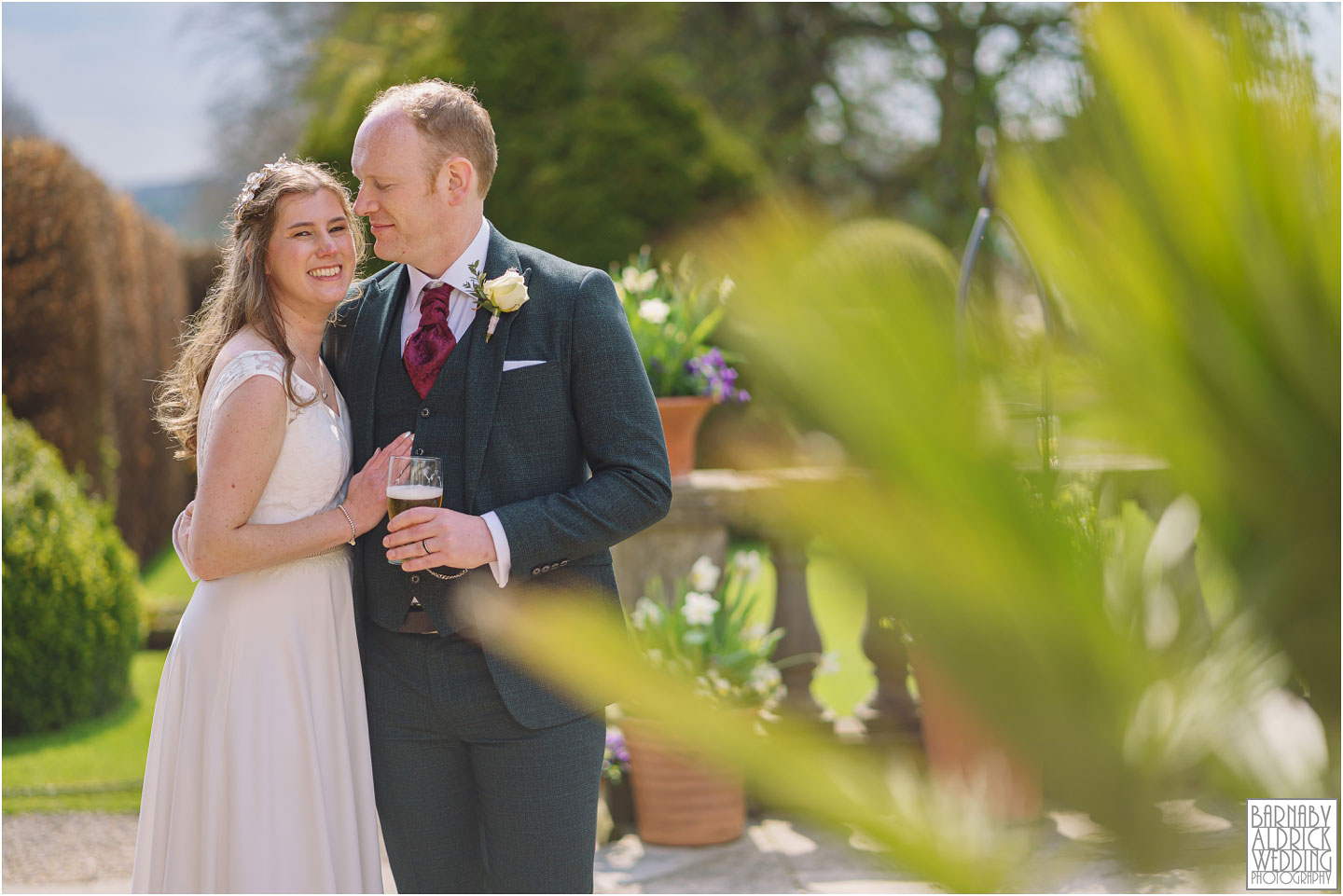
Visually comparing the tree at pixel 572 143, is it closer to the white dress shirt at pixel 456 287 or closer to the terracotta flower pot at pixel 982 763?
the white dress shirt at pixel 456 287

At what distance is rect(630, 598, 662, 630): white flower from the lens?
3.98 metres

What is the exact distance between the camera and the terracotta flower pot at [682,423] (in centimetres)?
417

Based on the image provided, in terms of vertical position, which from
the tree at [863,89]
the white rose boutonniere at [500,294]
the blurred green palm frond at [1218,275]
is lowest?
the blurred green palm frond at [1218,275]

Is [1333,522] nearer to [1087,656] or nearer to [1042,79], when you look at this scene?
[1087,656]

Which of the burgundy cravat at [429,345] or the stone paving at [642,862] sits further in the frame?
the stone paving at [642,862]

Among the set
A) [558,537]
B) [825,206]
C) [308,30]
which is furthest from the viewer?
[308,30]

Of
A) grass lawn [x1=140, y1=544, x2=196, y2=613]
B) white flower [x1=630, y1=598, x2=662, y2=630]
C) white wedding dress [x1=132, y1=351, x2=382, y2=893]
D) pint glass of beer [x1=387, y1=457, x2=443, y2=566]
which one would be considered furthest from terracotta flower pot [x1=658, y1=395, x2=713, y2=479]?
grass lawn [x1=140, y1=544, x2=196, y2=613]

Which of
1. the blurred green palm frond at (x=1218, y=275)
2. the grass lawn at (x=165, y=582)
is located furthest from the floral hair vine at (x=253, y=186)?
the grass lawn at (x=165, y=582)

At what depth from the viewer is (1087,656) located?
1.64ft

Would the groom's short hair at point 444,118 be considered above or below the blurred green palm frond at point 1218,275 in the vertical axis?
above

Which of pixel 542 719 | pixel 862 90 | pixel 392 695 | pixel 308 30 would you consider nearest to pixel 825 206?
pixel 542 719

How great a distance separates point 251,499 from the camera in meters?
2.09

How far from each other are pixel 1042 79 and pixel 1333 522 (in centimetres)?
25

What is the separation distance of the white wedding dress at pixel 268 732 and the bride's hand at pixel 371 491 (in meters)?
0.10
